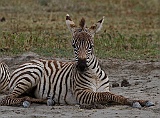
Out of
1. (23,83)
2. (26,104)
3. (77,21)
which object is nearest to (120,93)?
(23,83)

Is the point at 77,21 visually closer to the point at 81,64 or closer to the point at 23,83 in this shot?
the point at 23,83

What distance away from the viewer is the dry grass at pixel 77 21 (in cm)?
1543

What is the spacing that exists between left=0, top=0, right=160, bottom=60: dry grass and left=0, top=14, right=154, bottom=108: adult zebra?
17.3ft

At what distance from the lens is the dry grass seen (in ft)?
50.6

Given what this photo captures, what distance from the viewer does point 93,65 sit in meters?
8.95

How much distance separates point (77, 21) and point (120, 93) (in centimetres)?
1130

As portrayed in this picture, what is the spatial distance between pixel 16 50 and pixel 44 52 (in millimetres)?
756

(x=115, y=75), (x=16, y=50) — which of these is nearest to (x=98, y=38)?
(x=16, y=50)

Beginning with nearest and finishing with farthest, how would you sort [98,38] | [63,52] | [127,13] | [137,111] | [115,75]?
1. [137,111]
2. [115,75]
3. [63,52]
4. [98,38]
5. [127,13]

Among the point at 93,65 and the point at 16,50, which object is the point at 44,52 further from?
the point at 93,65

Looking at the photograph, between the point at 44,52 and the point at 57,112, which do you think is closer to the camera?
the point at 57,112

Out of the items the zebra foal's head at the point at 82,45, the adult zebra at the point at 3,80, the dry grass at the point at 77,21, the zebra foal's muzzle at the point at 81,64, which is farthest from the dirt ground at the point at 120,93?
the adult zebra at the point at 3,80

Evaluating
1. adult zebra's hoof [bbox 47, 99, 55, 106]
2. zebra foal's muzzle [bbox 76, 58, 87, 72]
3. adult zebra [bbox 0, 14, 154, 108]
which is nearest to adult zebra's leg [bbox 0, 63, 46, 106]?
adult zebra [bbox 0, 14, 154, 108]

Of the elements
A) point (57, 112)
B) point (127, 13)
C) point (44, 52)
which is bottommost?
point (57, 112)
